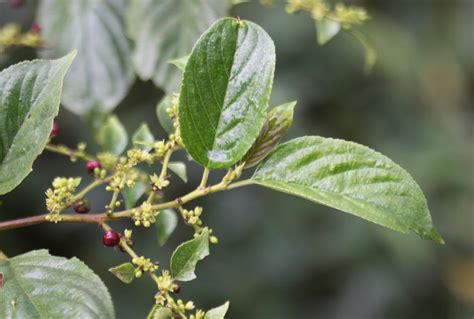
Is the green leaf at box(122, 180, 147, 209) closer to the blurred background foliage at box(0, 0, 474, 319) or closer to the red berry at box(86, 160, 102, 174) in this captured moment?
the red berry at box(86, 160, 102, 174)


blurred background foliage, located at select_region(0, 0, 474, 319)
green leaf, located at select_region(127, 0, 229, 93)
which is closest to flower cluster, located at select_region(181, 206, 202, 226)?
green leaf, located at select_region(127, 0, 229, 93)

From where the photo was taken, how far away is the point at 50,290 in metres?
0.77

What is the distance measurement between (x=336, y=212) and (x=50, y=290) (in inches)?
106

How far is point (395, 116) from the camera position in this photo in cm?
361

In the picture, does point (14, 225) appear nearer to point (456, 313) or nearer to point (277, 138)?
point (277, 138)

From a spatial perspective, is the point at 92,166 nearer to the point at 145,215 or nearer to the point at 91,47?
the point at 145,215

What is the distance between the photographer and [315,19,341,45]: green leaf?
1.25 m

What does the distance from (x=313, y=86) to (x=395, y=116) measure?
0.43 metres

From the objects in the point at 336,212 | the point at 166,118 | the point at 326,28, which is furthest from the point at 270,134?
the point at 336,212

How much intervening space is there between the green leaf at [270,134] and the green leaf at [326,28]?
386 mm

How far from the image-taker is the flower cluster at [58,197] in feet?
2.69

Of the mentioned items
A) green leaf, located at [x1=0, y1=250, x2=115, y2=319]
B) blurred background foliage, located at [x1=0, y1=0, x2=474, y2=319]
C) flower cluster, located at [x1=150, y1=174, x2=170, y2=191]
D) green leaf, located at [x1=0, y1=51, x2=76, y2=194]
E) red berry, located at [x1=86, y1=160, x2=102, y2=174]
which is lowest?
blurred background foliage, located at [x1=0, y1=0, x2=474, y2=319]

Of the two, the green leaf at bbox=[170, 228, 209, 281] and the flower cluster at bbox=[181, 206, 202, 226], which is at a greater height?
the flower cluster at bbox=[181, 206, 202, 226]

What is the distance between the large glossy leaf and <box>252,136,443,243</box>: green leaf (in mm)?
553
